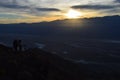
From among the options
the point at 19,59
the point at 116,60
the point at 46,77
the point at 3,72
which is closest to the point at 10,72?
the point at 3,72

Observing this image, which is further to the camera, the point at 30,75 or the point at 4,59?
the point at 4,59

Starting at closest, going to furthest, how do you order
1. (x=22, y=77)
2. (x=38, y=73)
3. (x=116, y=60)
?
(x=22, y=77) < (x=38, y=73) < (x=116, y=60)

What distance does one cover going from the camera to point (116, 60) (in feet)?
382

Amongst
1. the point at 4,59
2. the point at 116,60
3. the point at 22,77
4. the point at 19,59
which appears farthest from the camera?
the point at 116,60

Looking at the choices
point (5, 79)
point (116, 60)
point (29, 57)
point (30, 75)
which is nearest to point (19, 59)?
point (29, 57)

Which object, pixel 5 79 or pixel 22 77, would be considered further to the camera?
pixel 22 77

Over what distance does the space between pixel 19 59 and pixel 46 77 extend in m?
5.51

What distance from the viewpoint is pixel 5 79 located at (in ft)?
75.2

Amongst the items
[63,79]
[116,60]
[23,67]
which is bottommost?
[116,60]

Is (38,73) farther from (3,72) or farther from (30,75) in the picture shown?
(3,72)

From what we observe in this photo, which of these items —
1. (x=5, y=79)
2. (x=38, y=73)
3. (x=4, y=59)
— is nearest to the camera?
(x=5, y=79)

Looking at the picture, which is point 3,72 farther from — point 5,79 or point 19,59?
point 19,59

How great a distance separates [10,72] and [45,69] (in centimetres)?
327

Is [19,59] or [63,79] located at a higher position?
[19,59]
